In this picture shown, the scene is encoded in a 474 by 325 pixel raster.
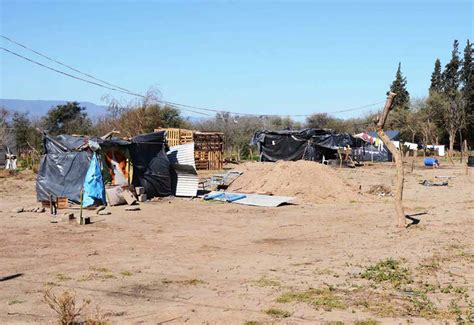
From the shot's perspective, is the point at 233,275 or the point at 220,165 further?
the point at 220,165

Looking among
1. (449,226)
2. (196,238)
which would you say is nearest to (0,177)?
(196,238)

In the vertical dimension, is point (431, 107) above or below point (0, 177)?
above

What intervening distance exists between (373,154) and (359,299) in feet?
130

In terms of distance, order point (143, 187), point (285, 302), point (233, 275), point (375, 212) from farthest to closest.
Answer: point (143, 187)
point (375, 212)
point (233, 275)
point (285, 302)

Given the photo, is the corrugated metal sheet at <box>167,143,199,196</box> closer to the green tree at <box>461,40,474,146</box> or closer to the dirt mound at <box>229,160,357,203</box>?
the dirt mound at <box>229,160,357,203</box>

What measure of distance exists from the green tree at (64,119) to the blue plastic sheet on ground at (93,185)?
109ft

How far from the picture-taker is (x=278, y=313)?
265 inches

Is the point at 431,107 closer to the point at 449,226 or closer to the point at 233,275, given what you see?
the point at 449,226

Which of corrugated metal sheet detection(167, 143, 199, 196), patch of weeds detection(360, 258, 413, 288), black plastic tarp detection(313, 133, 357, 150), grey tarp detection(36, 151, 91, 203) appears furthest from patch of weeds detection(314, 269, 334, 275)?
black plastic tarp detection(313, 133, 357, 150)

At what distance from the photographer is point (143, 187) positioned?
19.2m

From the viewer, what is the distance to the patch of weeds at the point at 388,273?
8375 mm

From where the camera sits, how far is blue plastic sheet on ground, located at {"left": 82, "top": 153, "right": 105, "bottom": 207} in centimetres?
1734

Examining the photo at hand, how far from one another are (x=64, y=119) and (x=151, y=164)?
115 ft

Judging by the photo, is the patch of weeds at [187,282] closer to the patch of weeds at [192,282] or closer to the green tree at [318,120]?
the patch of weeds at [192,282]
